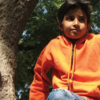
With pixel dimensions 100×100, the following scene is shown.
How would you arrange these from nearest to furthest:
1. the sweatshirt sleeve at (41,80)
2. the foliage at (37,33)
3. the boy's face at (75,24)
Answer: the boy's face at (75,24) < the sweatshirt sleeve at (41,80) < the foliage at (37,33)

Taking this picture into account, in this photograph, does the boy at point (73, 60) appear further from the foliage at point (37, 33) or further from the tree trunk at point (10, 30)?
the foliage at point (37, 33)

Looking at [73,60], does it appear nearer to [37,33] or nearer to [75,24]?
[75,24]

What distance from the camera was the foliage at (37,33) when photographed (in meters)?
7.14

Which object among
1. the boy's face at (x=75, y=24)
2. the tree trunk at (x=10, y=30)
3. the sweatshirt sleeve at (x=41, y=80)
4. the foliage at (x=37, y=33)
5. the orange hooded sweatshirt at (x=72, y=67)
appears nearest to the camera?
the orange hooded sweatshirt at (x=72, y=67)

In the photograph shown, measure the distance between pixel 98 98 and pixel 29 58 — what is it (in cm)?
651

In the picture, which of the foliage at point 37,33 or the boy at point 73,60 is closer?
the boy at point 73,60

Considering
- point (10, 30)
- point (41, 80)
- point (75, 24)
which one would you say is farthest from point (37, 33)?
point (75, 24)

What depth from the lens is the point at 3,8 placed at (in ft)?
8.44

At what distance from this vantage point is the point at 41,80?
88.0 inches

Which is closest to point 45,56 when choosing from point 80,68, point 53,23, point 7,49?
point 80,68

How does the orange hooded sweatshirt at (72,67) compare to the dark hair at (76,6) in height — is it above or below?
below

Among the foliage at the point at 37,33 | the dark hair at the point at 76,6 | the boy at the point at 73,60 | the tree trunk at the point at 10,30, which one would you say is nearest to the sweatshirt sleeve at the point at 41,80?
the boy at the point at 73,60

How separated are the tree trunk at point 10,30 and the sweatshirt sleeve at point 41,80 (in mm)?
289

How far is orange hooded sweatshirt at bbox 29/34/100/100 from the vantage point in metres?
1.89
